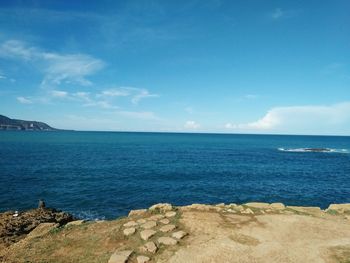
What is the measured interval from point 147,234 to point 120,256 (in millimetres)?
2396

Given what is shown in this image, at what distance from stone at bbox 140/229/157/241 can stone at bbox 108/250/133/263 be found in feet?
4.89

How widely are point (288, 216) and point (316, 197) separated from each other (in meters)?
25.9

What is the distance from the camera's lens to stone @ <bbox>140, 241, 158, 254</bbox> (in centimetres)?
1352

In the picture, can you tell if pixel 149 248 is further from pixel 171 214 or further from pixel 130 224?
pixel 171 214

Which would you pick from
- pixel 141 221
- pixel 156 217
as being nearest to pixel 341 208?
pixel 156 217

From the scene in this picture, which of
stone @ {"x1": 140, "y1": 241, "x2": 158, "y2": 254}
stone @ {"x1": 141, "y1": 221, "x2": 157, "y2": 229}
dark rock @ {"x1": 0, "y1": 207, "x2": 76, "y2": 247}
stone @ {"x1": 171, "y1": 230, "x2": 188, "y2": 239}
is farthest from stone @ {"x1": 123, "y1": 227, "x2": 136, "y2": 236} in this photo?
dark rock @ {"x1": 0, "y1": 207, "x2": 76, "y2": 247}

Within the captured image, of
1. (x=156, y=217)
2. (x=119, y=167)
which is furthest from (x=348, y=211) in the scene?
(x=119, y=167)

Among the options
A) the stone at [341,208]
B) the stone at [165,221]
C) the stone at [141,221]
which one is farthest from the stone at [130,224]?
the stone at [341,208]

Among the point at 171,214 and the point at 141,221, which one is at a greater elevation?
the point at 171,214

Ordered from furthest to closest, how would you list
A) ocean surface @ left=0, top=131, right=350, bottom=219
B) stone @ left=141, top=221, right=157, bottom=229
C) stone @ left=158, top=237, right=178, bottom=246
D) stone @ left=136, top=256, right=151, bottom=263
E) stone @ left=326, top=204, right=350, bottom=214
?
ocean surface @ left=0, top=131, right=350, bottom=219, stone @ left=326, top=204, right=350, bottom=214, stone @ left=141, top=221, right=157, bottom=229, stone @ left=158, top=237, right=178, bottom=246, stone @ left=136, top=256, right=151, bottom=263

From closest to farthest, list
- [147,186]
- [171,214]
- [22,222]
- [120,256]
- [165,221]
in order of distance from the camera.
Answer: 1. [120,256]
2. [165,221]
3. [171,214]
4. [22,222]
5. [147,186]

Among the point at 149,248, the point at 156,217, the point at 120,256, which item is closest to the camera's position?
the point at 120,256

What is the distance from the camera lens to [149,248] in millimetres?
13680

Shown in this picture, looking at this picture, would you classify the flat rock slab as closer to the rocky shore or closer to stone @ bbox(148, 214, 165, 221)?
the rocky shore
